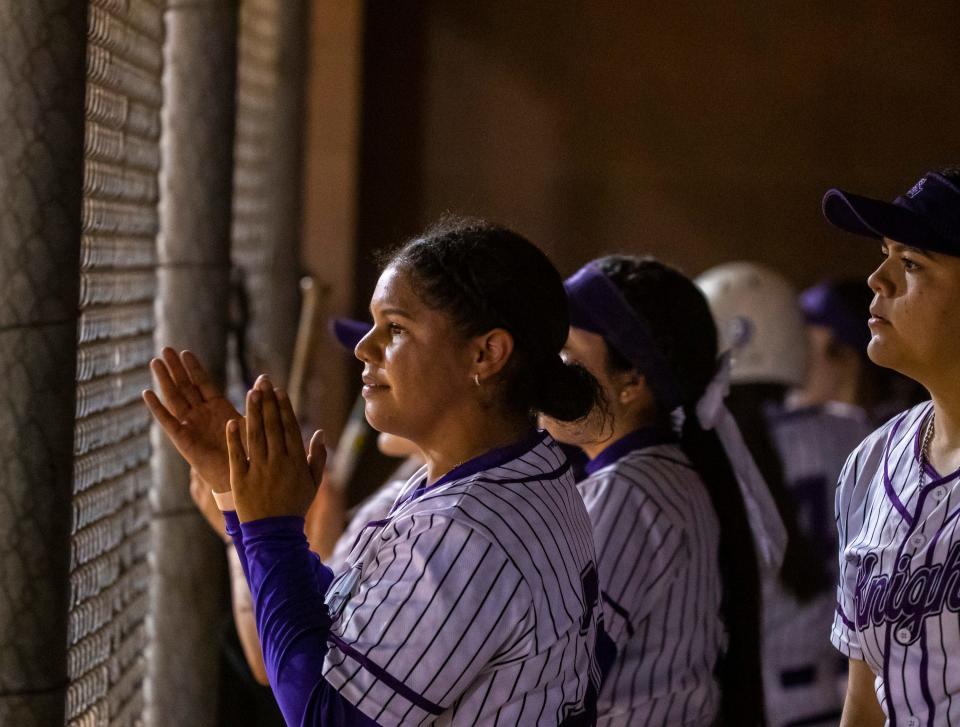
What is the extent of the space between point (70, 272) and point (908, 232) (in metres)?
1.08

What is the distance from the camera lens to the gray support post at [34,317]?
1.58 metres

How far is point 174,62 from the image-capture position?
8.62 feet

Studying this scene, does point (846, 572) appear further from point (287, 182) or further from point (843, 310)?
point (287, 182)

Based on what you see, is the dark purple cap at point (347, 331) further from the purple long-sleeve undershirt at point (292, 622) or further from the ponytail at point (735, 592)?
the purple long-sleeve undershirt at point (292, 622)

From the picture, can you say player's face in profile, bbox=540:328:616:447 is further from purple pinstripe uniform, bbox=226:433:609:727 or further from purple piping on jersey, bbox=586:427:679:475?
purple pinstripe uniform, bbox=226:433:609:727

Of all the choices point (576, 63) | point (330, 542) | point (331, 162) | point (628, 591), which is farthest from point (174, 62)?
point (576, 63)

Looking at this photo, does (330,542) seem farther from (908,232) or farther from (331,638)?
(908,232)

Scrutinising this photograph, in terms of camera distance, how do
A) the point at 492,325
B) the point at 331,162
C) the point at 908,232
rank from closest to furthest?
1. the point at 492,325
2. the point at 908,232
3. the point at 331,162

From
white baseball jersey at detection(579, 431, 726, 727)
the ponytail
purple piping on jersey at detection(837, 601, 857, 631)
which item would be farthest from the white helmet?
purple piping on jersey at detection(837, 601, 857, 631)

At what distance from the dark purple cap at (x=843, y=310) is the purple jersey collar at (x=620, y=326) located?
2013mm

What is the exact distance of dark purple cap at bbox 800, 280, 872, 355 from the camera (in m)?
4.09

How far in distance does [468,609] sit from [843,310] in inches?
116

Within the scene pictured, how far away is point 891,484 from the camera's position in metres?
1.80

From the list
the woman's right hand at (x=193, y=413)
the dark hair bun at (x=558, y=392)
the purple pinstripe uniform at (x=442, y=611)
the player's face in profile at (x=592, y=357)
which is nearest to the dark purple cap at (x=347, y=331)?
the player's face in profile at (x=592, y=357)
